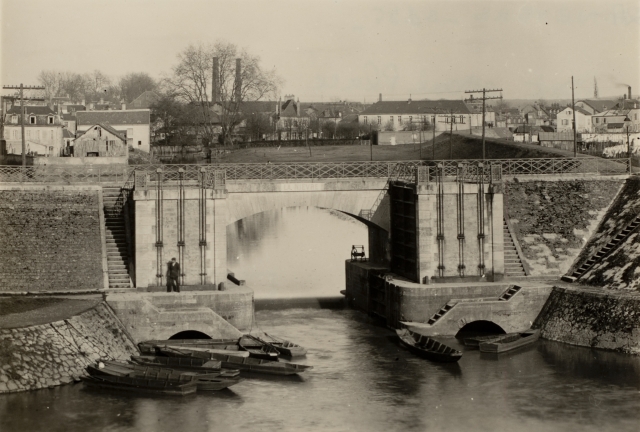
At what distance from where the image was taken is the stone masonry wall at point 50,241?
4944 centimetres

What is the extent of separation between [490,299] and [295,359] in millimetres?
10992

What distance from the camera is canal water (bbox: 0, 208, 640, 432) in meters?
36.2

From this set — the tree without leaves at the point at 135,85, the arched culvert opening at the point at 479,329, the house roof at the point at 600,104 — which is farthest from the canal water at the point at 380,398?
the tree without leaves at the point at 135,85

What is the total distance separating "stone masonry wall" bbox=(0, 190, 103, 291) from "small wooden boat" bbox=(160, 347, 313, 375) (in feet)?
26.2

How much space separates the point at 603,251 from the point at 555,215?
4137mm

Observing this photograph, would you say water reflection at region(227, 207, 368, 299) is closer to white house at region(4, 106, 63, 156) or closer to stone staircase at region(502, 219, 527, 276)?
stone staircase at region(502, 219, 527, 276)

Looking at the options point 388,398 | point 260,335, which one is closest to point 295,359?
point 260,335

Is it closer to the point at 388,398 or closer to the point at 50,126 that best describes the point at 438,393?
the point at 388,398

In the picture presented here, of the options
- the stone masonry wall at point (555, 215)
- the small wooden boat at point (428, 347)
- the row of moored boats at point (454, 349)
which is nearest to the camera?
the small wooden boat at point (428, 347)

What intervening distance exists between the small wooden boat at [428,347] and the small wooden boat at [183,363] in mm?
8988

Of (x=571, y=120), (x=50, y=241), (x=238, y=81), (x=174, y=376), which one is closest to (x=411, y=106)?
(x=571, y=120)

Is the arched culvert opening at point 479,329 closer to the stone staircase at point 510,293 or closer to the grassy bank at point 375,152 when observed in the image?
the stone staircase at point 510,293

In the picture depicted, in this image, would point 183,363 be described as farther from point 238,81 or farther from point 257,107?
point 257,107

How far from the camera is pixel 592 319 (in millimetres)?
47031
